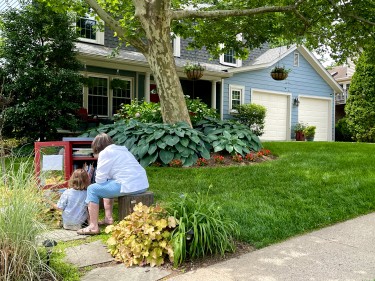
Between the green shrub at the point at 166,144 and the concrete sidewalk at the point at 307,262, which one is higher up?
the green shrub at the point at 166,144

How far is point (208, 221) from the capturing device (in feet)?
11.7

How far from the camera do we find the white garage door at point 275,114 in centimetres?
1775

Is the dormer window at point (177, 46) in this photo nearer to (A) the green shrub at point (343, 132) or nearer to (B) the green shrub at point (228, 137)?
(B) the green shrub at point (228, 137)

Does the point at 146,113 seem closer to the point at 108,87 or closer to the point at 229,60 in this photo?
the point at 108,87

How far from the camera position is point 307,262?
3350 mm

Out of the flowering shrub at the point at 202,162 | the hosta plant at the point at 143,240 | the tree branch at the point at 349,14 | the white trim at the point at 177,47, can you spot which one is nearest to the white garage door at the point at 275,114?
the white trim at the point at 177,47

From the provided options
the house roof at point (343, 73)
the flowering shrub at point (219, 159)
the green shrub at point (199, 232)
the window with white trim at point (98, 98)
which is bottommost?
the green shrub at point (199, 232)

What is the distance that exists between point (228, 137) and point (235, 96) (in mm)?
8839

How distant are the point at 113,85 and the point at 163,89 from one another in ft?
19.2

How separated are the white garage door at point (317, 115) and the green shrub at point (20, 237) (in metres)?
17.7

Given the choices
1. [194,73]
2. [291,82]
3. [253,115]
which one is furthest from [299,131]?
[194,73]

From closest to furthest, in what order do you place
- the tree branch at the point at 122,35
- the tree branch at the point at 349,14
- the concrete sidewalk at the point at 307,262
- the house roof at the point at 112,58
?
the concrete sidewalk at the point at 307,262 → the tree branch at the point at 122,35 → the tree branch at the point at 349,14 → the house roof at the point at 112,58

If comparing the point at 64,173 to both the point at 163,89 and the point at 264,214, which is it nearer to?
the point at 264,214

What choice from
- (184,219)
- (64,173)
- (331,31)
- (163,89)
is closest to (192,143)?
(163,89)
